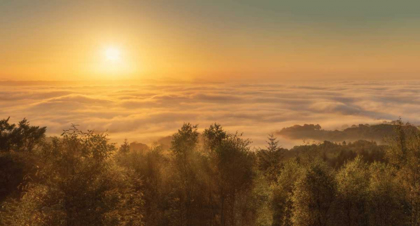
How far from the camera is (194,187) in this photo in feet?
178

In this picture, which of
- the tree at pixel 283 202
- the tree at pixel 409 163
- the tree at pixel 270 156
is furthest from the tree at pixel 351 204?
the tree at pixel 270 156

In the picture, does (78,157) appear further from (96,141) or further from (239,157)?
(239,157)

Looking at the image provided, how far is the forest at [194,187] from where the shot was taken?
89.2ft

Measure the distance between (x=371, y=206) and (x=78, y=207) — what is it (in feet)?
134

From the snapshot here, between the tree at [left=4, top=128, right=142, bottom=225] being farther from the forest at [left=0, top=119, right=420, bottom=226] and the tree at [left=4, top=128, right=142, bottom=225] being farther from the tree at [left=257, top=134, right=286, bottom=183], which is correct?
the tree at [left=257, top=134, right=286, bottom=183]

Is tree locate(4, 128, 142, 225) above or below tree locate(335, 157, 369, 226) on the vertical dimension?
above

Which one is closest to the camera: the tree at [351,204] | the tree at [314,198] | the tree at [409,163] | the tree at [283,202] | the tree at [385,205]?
the tree at [314,198]

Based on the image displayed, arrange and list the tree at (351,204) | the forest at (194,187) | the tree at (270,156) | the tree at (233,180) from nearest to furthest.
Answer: the forest at (194,187), the tree at (351,204), the tree at (233,180), the tree at (270,156)

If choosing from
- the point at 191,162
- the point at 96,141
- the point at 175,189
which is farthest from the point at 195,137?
the point at 96,141

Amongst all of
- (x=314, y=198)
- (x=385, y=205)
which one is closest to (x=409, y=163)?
(x=385, y=205)

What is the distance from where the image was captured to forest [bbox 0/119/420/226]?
27.2m

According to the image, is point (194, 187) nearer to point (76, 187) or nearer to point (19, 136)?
point (76, 187)

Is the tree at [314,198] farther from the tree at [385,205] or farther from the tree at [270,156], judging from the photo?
the tree at [270,156]

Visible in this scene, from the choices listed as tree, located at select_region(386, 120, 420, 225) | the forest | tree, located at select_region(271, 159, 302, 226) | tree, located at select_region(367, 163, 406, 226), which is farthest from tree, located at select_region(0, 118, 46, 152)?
tree, located at select_region(386, 120, 420, 225)
